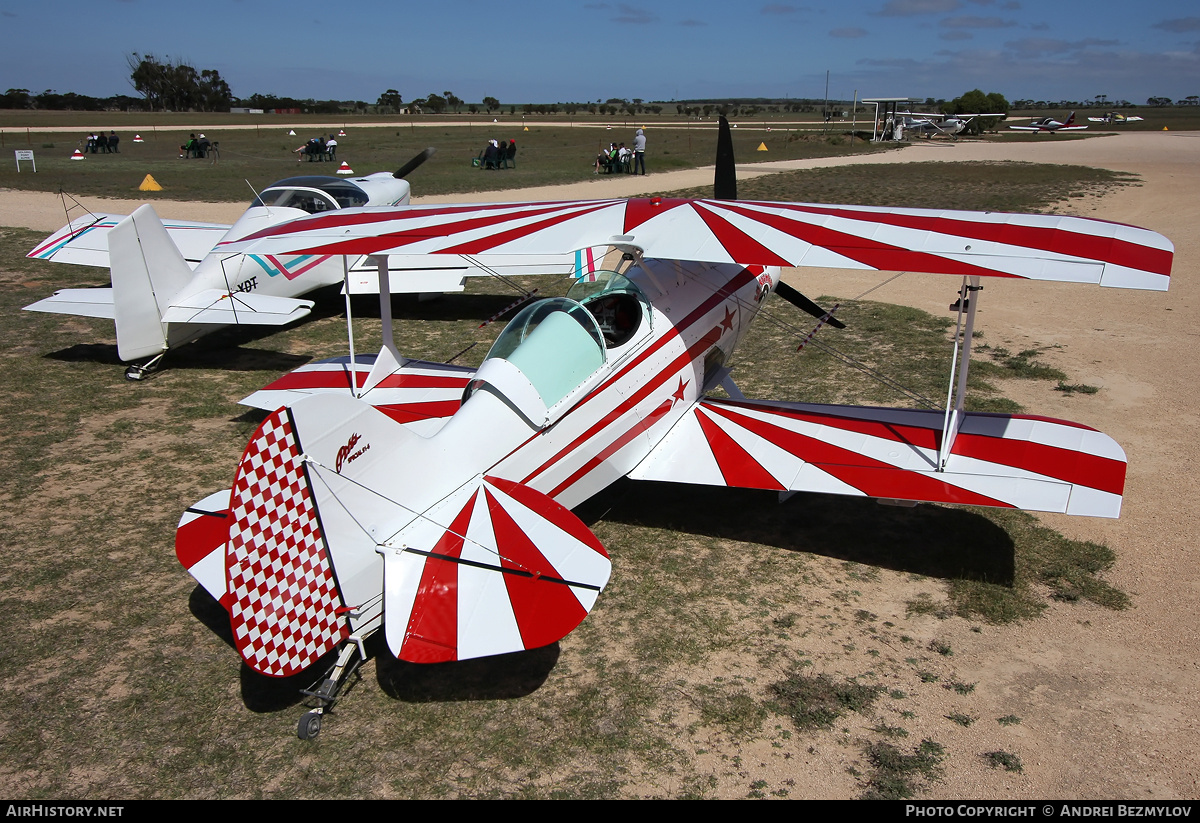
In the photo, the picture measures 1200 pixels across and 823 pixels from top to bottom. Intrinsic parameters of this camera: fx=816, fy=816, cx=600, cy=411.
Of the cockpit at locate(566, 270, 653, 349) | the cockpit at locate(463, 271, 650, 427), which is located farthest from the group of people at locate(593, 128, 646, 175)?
the cockpit at locate(463, 271, 650, 427)

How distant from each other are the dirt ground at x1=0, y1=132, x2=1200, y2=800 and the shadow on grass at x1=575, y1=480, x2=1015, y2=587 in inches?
17.5

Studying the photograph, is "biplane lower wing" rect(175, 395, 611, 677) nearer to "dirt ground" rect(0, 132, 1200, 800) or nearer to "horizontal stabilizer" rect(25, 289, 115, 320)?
"dirt ground" rect(0, 132, 1200, 800)

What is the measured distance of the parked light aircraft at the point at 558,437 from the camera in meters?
3.62

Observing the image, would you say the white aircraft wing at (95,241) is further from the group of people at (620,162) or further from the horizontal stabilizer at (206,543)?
the group of people at (620,162)

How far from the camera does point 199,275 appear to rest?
9289mm

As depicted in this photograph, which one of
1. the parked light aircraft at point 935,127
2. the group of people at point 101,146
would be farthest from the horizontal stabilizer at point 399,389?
the parked light aircraft at point 935,127

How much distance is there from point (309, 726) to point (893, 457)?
400 centimetres

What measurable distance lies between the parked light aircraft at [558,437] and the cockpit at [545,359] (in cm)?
1

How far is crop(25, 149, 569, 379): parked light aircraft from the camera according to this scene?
870 cm

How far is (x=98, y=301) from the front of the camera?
368 inches

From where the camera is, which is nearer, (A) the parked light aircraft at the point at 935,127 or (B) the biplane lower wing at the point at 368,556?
(B) the biplane lower wing at the point at 368,556

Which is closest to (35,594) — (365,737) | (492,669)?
(365,737)

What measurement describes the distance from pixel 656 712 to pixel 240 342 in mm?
8505
